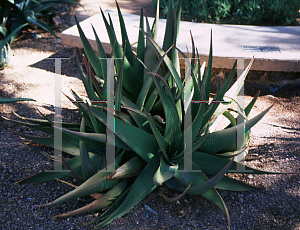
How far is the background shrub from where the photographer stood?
4.53 meters

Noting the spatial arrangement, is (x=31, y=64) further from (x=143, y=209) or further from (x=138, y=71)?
(x=143, y=209)

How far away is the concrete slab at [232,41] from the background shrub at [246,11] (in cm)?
103

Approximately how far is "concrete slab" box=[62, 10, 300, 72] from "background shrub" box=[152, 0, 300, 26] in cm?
103

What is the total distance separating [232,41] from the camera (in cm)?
324

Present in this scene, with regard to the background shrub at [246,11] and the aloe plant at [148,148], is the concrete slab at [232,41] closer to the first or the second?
the background shrub at [246,11]

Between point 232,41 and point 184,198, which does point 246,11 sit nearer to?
point 232,41

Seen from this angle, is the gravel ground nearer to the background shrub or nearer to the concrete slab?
the concrete slab

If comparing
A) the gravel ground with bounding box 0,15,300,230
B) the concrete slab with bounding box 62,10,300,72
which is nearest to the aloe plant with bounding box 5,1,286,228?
the gravel ground with bounding box 0,15,300,230

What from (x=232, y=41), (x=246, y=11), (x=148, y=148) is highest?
(x=246, y=11)

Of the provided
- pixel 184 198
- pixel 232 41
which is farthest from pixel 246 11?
pixel 184 198

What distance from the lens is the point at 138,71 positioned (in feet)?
6.18

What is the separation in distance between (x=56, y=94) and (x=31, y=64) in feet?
4.07

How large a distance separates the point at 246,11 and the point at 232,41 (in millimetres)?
1737

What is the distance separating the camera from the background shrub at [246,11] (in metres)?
4.53
